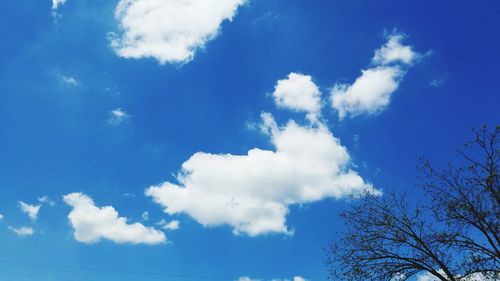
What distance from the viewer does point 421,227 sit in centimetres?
2294

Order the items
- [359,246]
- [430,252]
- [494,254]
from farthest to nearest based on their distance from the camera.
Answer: [359,246]
[430,252]
[494,254]

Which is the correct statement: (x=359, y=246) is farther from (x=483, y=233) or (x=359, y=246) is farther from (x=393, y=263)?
(x=483, y=233)

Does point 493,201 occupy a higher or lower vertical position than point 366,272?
higher

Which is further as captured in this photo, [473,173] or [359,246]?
[359,246]

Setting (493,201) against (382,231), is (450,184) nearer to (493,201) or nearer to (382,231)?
(493,201)

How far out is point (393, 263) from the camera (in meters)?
22.6

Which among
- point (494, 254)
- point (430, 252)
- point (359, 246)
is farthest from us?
point (359, 246)

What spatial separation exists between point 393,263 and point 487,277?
4399mm

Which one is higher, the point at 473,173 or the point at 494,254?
the point at 473,173

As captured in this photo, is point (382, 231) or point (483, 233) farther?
point (382, 231)

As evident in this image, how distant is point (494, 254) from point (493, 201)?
8.87 ft

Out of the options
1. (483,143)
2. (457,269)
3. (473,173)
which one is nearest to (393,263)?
(457,269)

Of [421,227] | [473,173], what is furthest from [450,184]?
[421,227]

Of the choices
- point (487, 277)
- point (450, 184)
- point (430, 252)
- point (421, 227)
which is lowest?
point (487, 277)
